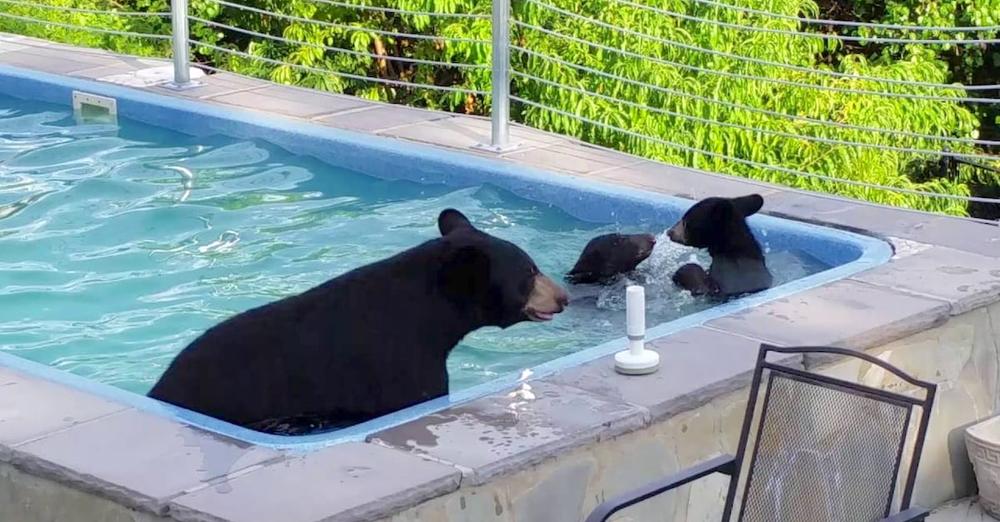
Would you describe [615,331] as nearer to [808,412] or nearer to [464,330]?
[464,330]

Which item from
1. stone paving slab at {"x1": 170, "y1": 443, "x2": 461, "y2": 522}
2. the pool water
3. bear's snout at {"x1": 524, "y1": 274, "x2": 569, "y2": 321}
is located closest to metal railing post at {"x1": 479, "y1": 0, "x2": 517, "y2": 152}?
the pool water

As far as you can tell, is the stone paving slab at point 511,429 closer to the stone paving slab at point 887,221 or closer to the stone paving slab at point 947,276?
the stone paving slab at point 947,276

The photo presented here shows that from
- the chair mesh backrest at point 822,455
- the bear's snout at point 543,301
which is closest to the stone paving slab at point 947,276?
the bear's snout at point 543,301

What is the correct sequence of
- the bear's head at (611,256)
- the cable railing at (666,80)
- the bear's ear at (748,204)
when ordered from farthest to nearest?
1. the cable railing at (666,80)
2. the bear's head at (611,256)
3. the bear's ear at (748,204)

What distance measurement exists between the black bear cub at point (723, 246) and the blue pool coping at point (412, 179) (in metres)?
0.30

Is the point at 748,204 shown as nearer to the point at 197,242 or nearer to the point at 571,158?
the point at 571,158

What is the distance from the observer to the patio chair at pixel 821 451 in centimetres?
360

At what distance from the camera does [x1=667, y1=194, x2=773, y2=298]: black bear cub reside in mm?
5711

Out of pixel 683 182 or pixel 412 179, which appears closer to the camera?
pixel 683 182

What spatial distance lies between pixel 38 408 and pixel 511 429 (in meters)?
1.20

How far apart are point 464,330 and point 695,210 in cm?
157

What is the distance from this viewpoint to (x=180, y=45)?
8.47 metres

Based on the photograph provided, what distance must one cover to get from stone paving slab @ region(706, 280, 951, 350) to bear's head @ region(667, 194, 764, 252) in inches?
28.4

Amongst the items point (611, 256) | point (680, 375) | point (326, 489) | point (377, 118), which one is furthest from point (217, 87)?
point (326, 489)
